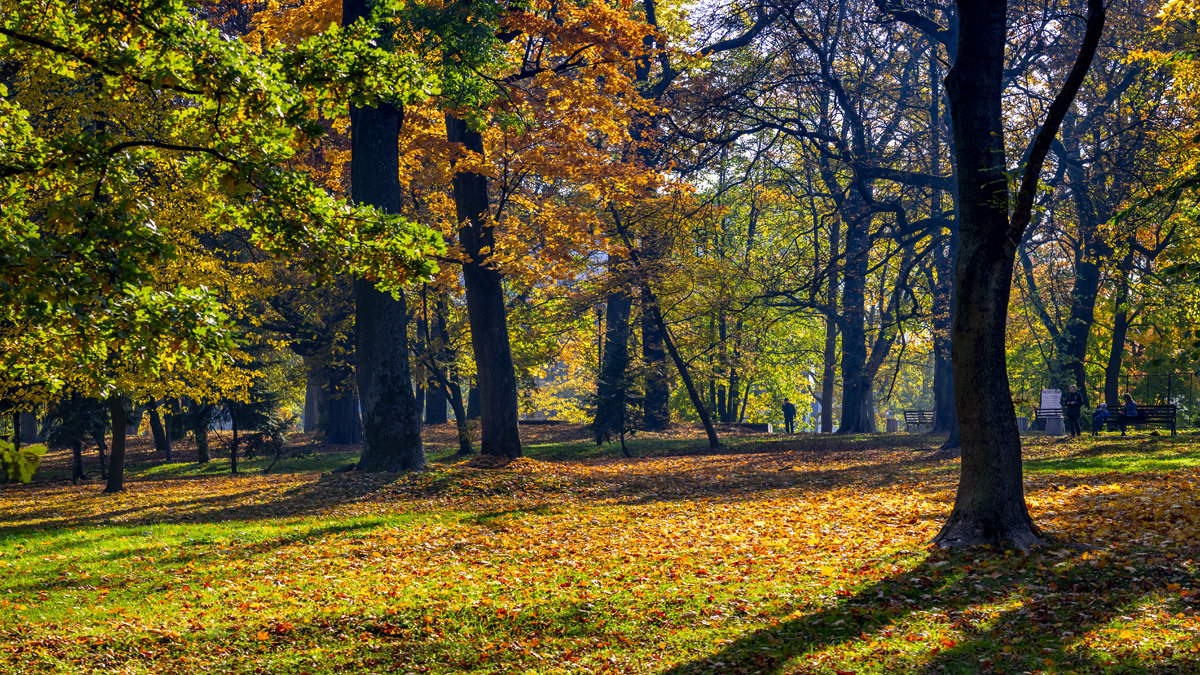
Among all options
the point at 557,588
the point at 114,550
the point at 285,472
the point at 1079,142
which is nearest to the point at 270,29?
the point at 285,472

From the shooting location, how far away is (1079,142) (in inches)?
1035

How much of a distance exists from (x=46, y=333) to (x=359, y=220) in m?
2.38

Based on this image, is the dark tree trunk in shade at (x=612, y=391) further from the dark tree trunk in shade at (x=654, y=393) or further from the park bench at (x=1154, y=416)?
the park bench at (x=1154, y=416)

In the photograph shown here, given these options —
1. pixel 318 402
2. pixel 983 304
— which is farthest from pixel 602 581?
pixel 318 402

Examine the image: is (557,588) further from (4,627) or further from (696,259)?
(696,259)

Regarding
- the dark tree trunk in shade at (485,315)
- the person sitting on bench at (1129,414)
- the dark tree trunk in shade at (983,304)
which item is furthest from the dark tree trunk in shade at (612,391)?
the dark tree trunk in shade at (983,304)

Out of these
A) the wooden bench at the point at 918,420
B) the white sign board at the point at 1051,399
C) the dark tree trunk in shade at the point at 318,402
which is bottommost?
the wooden bench at the point at 918,420

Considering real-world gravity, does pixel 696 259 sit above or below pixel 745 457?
above

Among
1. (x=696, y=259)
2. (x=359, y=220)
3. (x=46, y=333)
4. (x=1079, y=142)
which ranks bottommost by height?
(x=46, y=333)

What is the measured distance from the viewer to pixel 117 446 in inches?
669

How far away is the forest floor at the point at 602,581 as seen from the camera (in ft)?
21.4

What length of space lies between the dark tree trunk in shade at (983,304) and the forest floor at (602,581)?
56 centimetres

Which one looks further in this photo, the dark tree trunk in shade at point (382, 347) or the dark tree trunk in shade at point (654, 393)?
the dark tree trunk in shade at point (654, 393)

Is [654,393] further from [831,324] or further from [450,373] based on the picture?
[831,324]
